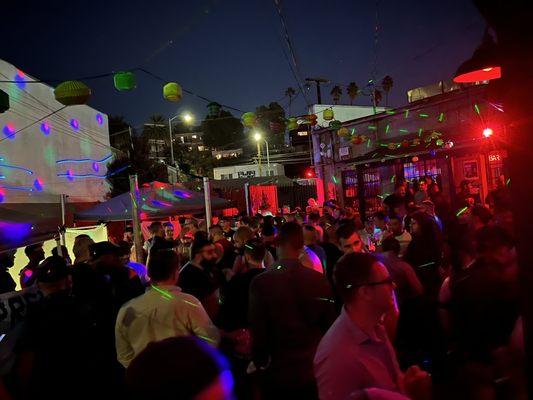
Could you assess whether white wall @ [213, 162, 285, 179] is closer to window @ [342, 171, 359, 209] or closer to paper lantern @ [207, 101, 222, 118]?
window @ [342, 171, 359, 209]

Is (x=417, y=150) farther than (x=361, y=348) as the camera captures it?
Yes

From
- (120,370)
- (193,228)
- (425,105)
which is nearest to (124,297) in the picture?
(120,370)

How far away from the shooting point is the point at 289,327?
3.34 metres

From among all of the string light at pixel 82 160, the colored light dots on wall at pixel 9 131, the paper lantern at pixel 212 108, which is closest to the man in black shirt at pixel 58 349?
the paper lantern at pixel 212 108

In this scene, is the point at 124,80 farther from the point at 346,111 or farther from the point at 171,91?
the point at 346,111

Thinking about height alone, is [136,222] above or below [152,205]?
below

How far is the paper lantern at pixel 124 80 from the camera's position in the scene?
26.9 ft

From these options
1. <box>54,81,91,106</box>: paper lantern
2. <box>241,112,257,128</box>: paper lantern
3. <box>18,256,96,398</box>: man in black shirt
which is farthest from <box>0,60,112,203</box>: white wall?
<box>18,256,96,398</box>: man in black shirt

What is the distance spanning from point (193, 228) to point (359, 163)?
11470mm

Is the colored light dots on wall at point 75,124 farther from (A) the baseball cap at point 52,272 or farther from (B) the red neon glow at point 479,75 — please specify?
(B) the red neon glow at point 479,75

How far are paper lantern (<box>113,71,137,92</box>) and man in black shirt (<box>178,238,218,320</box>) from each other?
4.39 m

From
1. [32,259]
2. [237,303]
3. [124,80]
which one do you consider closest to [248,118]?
[124,80]

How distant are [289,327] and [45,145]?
19.6m

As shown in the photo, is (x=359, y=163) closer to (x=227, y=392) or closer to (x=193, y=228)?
(x=193, y=228)
